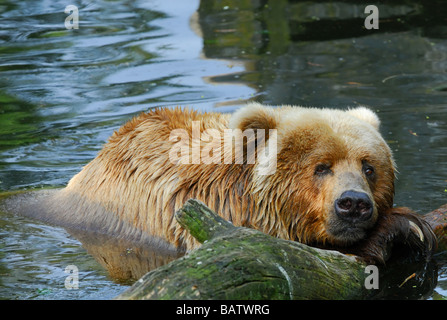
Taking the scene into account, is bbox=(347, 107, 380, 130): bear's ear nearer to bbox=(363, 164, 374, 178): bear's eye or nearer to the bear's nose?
bbox=(363, 164, 374, 178): bear's eye

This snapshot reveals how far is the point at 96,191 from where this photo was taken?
24.3ft

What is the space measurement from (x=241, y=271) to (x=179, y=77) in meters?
9.32

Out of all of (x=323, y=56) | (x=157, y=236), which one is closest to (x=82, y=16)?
(x=323, y=56)

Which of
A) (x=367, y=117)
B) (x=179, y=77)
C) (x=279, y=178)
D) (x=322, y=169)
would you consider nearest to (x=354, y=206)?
(x=322, y=169)

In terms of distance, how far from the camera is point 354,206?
235 inches

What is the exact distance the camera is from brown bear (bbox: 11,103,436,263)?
6.22m

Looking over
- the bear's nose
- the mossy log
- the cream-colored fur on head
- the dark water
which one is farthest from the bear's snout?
the dark water

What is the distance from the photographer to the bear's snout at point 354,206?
→ 5930 mm

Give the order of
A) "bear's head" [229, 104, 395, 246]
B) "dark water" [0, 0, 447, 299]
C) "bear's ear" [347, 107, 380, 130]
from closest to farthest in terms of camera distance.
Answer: "bear's head" [229, 104, 395, 246], "bear's ear" [347, 107, 380, 130], "dark water" [0, 0, 447, 299]

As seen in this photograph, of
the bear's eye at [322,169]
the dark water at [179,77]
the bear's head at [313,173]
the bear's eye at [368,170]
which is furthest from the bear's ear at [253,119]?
the dark water at [179,77]

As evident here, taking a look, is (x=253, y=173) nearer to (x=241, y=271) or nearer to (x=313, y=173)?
(x=313, y=173)

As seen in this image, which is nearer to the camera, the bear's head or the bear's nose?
the bear's nose

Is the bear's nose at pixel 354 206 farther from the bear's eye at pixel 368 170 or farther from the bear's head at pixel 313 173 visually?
the bear's eye at pixel 368 170
